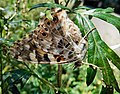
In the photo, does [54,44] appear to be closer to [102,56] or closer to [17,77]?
[102,56]

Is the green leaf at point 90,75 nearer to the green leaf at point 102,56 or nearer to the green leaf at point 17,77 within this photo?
the green leaf at point 102,56

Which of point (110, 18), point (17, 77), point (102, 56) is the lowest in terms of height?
point (17, 77)

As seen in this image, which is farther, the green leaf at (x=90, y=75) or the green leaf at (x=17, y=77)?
the green leaf at (x=17, y=77)

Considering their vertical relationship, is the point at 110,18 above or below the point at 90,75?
above

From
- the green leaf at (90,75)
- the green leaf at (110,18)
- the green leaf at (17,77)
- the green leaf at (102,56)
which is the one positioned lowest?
the green leaf at (17,77)

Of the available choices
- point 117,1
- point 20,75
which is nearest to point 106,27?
point 117,1

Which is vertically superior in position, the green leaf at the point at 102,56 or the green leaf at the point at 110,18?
the green leaf at the point at 110,18

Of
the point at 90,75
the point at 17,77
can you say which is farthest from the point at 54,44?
the point at 17,77

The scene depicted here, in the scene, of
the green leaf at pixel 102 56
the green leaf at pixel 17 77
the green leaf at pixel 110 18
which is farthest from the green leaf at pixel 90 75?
the green leaf at pixel 17 77
